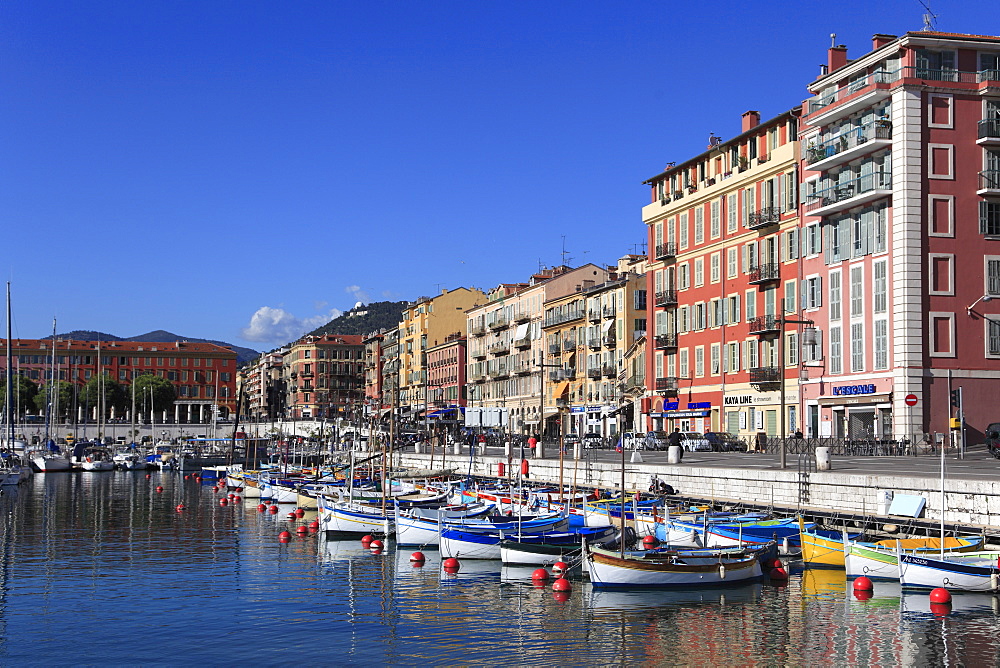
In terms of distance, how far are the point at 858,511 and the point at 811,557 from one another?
5494 mm

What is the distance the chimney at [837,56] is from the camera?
234ft

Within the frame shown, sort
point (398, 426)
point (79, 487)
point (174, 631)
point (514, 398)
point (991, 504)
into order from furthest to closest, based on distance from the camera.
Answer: point (514, 398)
point (398, 426)
point (79, 487)
point (991, 504)
point (174, 631)

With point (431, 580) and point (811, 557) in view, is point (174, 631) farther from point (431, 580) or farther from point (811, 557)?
point (811, 557)

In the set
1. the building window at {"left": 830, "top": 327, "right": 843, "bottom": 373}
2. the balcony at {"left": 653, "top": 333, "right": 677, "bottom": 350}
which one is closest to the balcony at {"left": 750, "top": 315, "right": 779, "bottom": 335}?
the building window at {"left": 830, "top": 327, "right": 843, "bottom": 373}

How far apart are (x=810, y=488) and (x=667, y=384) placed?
43.9 meters

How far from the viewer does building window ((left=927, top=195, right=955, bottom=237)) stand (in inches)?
2488

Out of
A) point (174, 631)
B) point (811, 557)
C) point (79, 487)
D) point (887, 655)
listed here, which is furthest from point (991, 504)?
point (79, 487)

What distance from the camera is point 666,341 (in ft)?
293

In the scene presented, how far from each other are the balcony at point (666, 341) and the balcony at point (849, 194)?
19.2 meters

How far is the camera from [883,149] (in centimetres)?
6494

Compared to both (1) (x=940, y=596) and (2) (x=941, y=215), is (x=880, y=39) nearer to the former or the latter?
(2) (x=941, y=215)

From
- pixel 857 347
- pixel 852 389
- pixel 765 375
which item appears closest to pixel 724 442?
pixel 765 375

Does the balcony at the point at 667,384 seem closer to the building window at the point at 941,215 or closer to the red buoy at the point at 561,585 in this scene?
the building window at the point at 941,215

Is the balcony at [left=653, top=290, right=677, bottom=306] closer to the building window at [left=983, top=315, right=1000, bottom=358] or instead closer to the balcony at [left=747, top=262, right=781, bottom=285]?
the balcony at [left=747, top=262, right=781, bottom=285]
